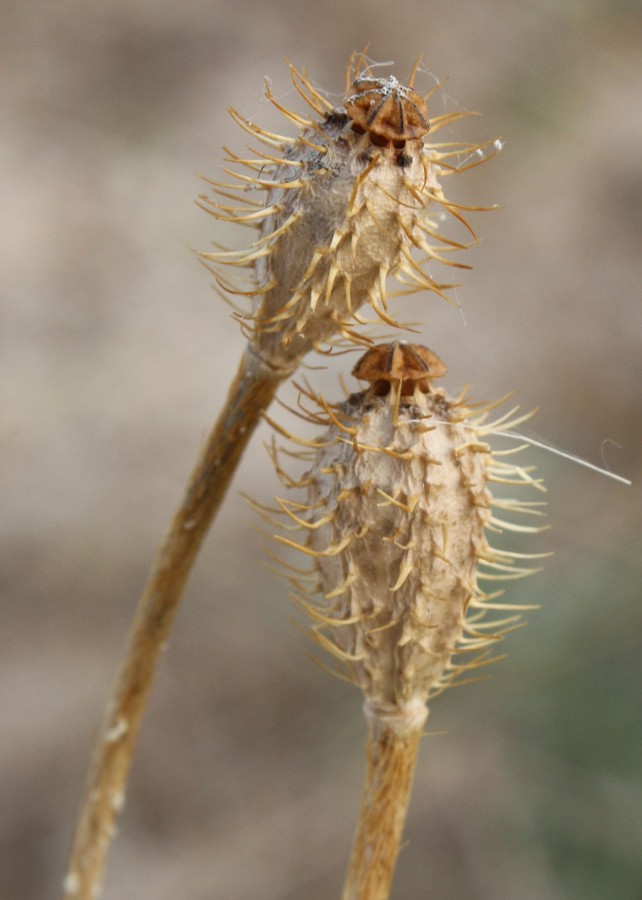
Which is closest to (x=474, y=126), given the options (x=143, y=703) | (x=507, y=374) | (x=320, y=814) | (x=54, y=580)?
(x=507, y=374)

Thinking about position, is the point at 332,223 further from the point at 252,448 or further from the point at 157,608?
the point at 252,448

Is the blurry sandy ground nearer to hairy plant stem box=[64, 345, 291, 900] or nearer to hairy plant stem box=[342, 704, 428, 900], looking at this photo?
hairy plant stem box=[64, 345, 291, 900]

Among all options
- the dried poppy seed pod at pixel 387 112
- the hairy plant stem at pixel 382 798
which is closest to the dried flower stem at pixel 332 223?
the dried poppy seed pod at pixel 387 112

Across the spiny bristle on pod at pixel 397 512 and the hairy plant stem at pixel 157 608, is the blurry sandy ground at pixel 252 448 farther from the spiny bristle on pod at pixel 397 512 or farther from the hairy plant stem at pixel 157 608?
the spiny bristle on pod at pixel 397 512

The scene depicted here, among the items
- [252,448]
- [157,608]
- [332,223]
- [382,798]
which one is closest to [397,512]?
[332,223]

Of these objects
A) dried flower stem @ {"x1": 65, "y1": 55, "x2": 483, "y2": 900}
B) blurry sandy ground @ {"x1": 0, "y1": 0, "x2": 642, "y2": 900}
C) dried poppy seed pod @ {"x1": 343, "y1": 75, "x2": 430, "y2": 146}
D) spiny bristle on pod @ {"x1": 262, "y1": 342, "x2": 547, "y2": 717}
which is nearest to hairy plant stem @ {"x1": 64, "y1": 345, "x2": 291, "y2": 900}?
dried flower stem @ {"x1": 65, "y1": 55, "x2": 483, "y2": 900}

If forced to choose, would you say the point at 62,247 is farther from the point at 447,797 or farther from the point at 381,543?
the point at 381,543
